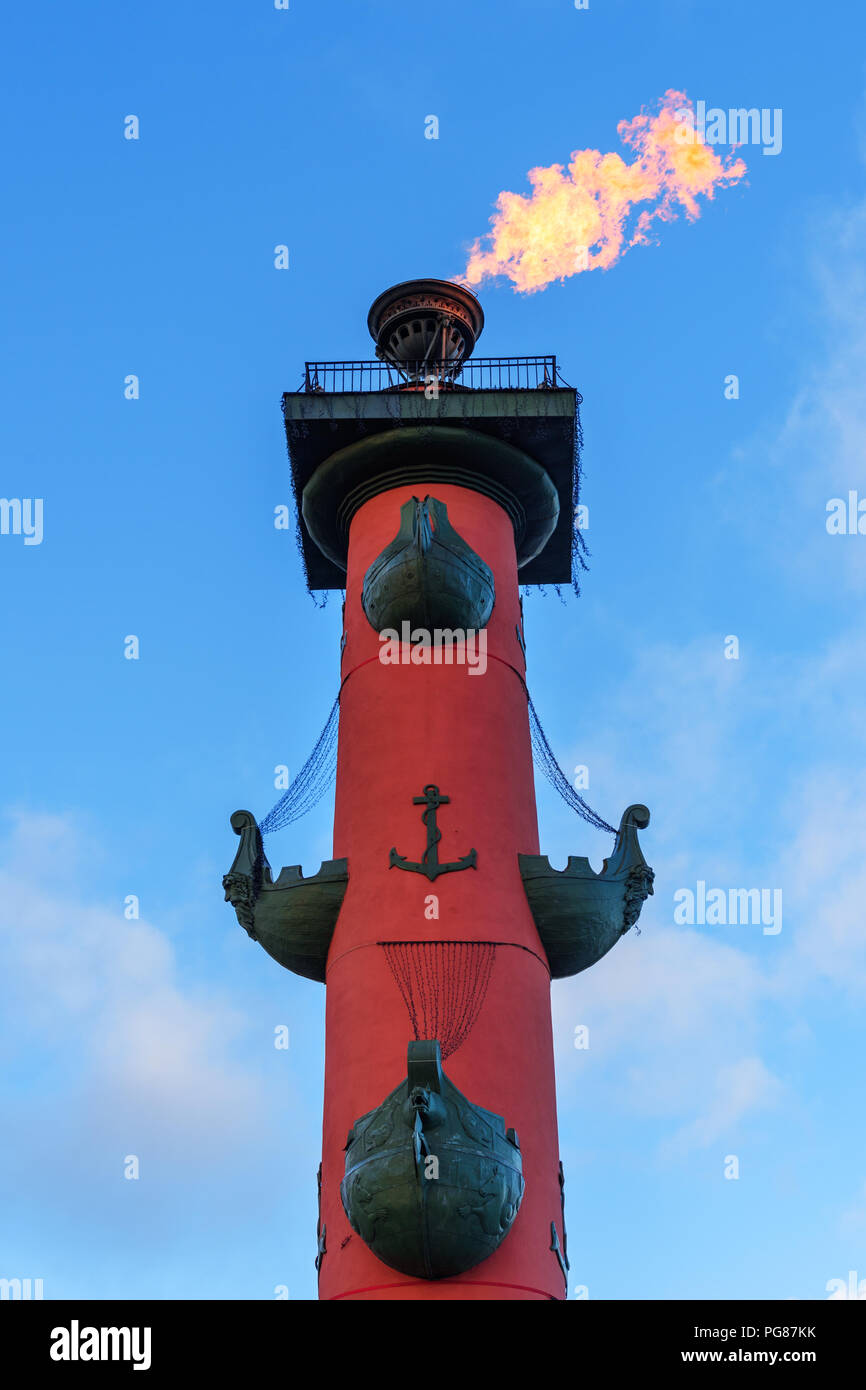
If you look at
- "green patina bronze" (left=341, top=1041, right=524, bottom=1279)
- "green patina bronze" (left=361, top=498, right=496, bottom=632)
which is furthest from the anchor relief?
"green patina bronze" (left=341, top=1041, right=524, bottom=1279)

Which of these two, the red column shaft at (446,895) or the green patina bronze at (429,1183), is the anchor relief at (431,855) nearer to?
the red column shaft at (446,895)

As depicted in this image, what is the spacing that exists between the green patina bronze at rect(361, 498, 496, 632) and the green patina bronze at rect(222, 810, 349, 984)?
151 inches

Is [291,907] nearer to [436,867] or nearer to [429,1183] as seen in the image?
[436,867]

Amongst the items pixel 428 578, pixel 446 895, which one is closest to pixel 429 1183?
pixel 446 895

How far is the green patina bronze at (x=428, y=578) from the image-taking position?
23.0 meters

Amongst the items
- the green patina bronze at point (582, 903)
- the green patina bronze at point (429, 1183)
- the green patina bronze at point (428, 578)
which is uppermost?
the green patina bronze at point (428, 578)

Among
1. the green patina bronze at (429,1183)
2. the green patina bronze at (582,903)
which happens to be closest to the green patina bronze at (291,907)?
the green patina bronze at (582,903)

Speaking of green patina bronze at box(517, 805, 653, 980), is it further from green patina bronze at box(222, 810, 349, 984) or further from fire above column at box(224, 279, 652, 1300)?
green patina bronze at box(222, 810, 349, 984)

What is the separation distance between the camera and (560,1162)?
20406 millimetres

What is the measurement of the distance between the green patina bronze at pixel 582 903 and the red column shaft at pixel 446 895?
261 millimetres
